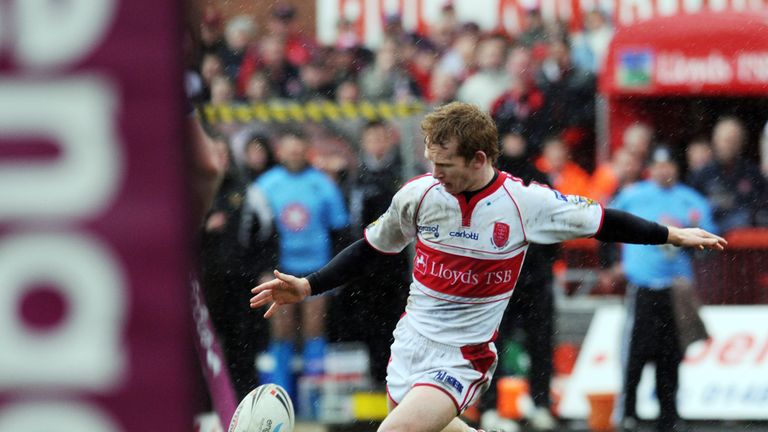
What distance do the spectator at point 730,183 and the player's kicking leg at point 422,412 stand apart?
4.48 metres

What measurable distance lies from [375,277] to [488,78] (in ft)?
11.0

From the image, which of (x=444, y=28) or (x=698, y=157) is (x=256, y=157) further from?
(x=444, y=28)

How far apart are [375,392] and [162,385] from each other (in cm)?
784

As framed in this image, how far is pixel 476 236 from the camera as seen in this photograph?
17.5ft

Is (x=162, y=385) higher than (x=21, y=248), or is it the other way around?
(x=21, y=248)

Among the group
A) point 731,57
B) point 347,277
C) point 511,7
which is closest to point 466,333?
point 347,277

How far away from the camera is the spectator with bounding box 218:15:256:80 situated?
12471 mm

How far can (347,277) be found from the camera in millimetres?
5664

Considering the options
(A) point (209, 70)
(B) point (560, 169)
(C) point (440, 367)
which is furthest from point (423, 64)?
(C) point (440, 367)

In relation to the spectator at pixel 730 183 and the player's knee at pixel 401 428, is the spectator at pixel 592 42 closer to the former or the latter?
the spectator at pixel 730 183

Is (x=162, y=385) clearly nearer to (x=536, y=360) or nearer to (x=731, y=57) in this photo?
(x=536, y=360)

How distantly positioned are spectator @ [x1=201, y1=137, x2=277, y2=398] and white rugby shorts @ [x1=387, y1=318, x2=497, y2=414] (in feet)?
11.2

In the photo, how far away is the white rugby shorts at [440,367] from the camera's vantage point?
5352 millimetres

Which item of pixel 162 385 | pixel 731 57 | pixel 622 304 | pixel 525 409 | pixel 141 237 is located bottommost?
pixel 525 409
